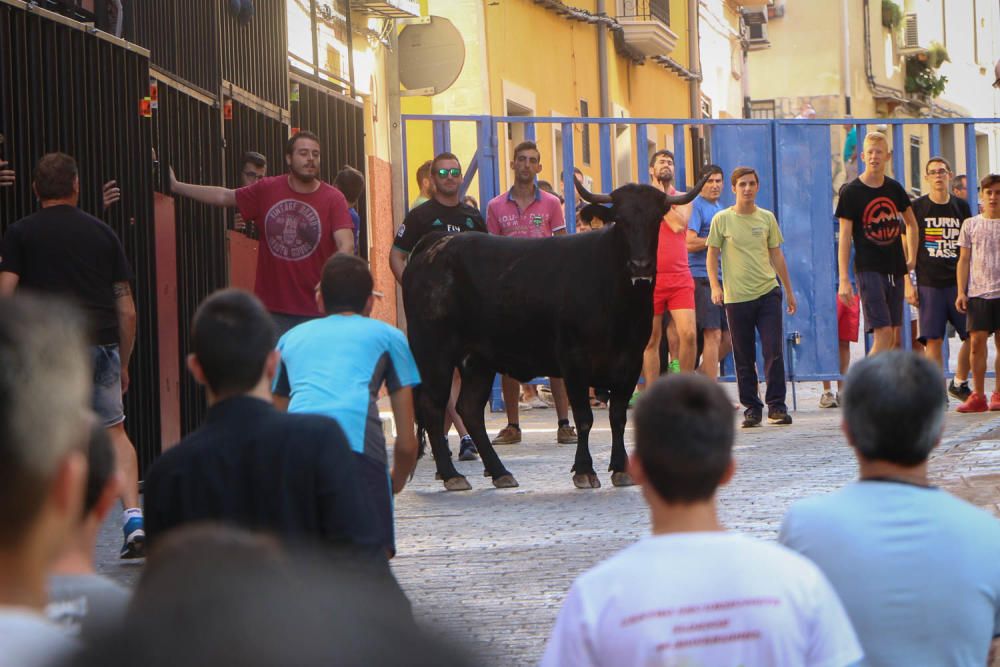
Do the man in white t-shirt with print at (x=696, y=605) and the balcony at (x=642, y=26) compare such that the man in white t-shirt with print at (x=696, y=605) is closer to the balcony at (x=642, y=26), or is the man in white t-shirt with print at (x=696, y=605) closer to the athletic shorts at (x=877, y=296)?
the athletic shorts at (x=877, y=296)

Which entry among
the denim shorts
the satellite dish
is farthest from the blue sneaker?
the satellite dish

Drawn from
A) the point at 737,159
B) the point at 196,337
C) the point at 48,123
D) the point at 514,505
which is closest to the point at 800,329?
the point at 737,159

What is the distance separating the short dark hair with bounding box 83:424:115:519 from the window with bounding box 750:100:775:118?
4146 centimetres

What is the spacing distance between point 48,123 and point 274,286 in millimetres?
1482

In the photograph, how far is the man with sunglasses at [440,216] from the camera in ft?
38.1

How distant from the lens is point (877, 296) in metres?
14.4

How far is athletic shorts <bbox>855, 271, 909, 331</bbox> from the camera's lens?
14.4 metres

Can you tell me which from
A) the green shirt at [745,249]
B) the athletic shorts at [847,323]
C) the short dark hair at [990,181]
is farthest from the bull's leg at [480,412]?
the athletic shorts at [847,323]

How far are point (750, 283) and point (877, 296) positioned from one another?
1080 millimetres

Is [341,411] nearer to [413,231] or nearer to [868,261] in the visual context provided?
[413,231]

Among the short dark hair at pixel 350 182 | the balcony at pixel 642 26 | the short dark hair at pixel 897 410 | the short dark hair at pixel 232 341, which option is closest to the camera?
the short dark hair at pixel 897 410

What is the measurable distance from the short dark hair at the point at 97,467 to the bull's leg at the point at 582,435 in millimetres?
7399

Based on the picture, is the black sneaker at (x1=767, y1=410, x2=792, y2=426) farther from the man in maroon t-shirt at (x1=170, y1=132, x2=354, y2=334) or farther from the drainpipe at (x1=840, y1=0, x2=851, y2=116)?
the drainpipe at (x1=840, y1=0, x2=851, y2=116)

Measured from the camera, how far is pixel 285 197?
10.0 meters
